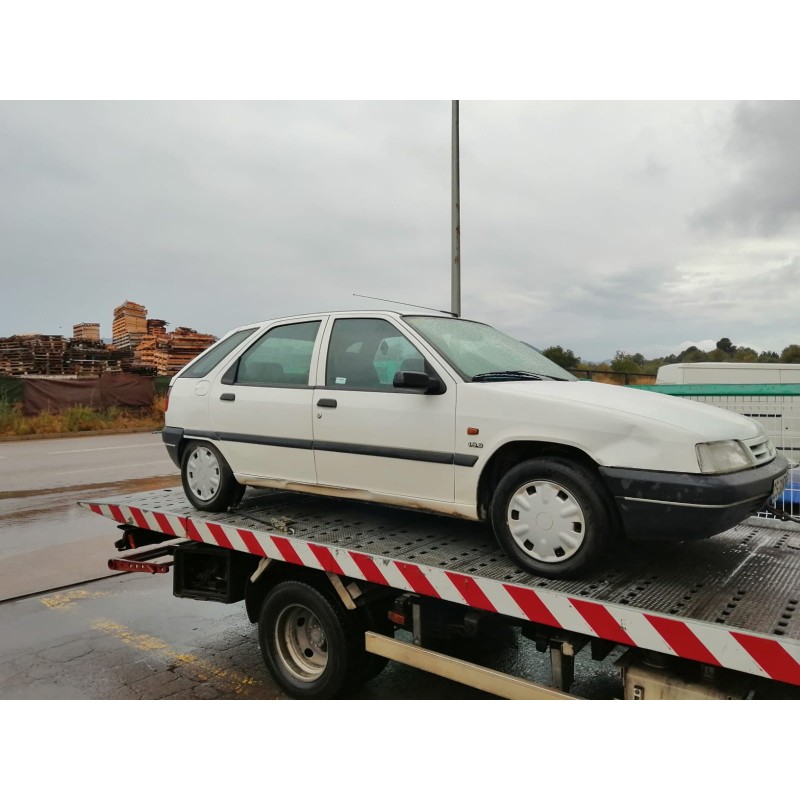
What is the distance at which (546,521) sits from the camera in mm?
3211

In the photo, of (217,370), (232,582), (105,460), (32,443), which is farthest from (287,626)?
(32,443)

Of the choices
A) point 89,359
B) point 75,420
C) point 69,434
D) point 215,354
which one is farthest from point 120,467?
point 89,359

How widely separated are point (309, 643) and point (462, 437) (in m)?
1.62

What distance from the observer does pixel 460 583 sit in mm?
3215

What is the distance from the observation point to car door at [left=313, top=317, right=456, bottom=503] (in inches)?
144

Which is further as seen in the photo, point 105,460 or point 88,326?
point 88,326

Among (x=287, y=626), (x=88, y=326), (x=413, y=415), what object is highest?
(x=88, y=326)

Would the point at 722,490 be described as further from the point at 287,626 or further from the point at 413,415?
the point at 287,626

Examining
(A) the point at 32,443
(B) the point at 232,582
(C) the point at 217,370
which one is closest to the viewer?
(B) the point at 232,582

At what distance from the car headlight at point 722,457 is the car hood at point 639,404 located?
0.04 m

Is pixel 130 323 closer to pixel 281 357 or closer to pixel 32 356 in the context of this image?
pixel 32 356

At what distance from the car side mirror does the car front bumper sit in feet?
3.24

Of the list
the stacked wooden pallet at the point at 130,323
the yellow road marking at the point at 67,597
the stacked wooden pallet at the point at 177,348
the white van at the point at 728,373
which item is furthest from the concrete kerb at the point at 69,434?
the white van at the point at 728,373

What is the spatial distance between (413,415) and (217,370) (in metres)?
1.77
